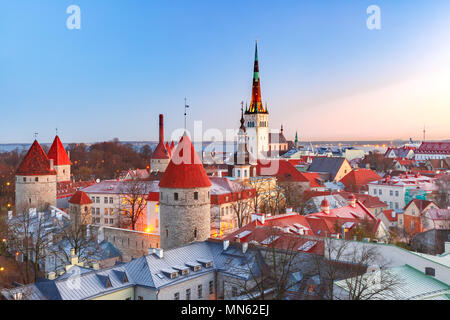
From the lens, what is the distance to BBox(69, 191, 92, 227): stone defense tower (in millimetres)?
28203

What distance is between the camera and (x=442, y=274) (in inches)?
526

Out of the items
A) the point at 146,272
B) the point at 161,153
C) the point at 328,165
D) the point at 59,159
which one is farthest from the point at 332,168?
the point at 146,272

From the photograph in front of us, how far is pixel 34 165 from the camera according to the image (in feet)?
113

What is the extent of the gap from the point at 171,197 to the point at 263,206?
47.1 ft

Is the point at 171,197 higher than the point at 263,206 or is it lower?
higher

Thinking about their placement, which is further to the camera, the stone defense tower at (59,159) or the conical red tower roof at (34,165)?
the stone defense tower at (59,159)

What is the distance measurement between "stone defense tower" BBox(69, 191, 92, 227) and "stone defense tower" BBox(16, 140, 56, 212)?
715cm

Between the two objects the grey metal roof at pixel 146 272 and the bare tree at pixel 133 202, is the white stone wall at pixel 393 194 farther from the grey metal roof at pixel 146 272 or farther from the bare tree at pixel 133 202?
the grey metal roof at pixel 146 272

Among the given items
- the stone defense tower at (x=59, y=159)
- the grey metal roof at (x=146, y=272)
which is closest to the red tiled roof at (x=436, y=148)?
the stone defense tower at (x=59, y=159)

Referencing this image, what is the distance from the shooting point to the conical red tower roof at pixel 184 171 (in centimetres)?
2088

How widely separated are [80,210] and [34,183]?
843 centimetres

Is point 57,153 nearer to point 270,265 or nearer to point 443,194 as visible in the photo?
point 270,265
